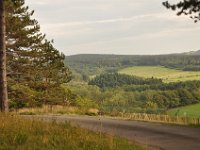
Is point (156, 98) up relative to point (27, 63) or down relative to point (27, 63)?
down

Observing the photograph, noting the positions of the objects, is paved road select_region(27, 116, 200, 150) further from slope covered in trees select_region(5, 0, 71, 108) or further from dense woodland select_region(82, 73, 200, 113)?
dense woodland select_region(82, 73, 200, 113)

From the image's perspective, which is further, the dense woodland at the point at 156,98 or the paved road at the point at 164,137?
the dense woodland at the point at 156,98

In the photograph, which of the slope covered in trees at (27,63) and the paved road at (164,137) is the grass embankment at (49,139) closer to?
the paved road at (164,137)

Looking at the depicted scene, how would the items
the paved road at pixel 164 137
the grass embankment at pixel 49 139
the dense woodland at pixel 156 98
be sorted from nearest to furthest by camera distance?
the grass embankment at pixel 49 139 < the paved road at pixel 164 137 < the dense woodland at pixel 156 98

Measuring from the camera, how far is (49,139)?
422 inches

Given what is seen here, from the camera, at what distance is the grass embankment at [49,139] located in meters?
10.2

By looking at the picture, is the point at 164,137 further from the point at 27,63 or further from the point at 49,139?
the point at 27,63

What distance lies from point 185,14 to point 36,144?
45.5 ft

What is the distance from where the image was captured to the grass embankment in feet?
33.5

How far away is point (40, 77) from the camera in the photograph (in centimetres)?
5091

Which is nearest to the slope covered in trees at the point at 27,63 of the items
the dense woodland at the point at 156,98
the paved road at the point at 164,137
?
the paved road at the point at 164,137

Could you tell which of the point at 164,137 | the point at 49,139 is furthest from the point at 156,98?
the point at 49,139

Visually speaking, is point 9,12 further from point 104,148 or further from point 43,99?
point 104,148

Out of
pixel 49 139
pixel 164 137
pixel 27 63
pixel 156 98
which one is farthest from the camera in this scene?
pixel 156 98
